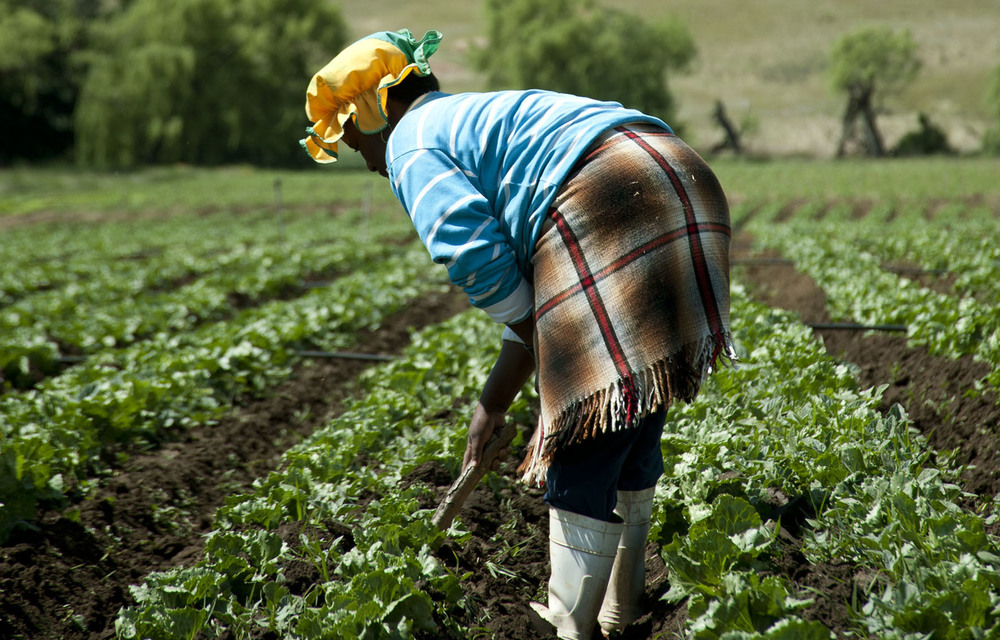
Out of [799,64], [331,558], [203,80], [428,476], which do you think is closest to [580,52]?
[203,80]

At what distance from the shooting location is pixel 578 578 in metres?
2.36

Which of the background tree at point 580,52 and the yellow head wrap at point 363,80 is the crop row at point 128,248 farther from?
the background tree at point 580,52

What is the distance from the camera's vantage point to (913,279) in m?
7.61

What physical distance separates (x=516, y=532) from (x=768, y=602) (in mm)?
1370

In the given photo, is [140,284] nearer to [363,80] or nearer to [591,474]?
[363,80]

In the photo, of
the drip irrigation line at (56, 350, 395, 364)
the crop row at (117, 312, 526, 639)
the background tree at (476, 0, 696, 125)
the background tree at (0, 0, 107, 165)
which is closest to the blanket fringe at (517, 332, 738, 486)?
the crop row at (117, 312, 526, 639)

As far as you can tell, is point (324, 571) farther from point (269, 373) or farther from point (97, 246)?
point (97, 246)

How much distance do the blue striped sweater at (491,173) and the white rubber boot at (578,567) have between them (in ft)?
2.01

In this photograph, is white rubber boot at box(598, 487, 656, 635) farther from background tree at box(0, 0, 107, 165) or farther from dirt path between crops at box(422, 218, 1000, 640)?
background tree at box(0, 0, 107, 165)

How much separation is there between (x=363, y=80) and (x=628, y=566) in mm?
1647

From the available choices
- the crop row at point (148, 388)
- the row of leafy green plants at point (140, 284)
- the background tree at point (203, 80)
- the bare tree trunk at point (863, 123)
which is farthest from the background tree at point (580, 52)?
the crop row at point (148, 388)

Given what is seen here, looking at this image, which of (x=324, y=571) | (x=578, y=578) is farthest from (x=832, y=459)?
(x=324, y=571)

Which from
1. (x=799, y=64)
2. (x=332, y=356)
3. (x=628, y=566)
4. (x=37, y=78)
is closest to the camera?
(x=628, y=566)

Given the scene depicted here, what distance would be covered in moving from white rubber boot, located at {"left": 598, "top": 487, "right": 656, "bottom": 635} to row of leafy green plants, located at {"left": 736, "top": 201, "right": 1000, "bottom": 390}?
206 centimetres
